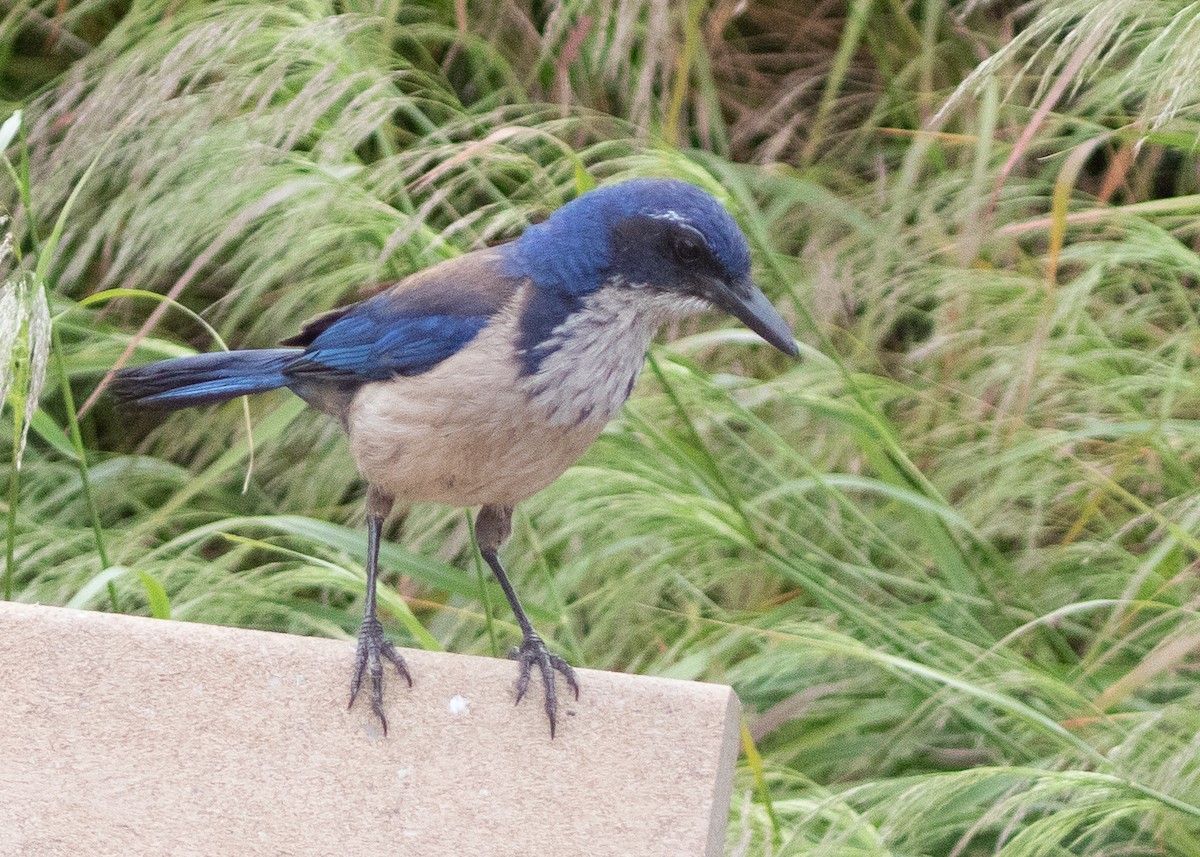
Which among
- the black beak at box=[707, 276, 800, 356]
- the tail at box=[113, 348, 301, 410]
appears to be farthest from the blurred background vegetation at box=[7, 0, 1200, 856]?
the black beak at box=[707, 276, 800, 356]

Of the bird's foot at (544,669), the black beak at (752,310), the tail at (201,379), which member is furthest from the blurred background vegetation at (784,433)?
the black beak at (752,310)

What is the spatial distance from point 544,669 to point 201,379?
703 millimetres

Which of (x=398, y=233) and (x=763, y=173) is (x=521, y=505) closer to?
(x=398, y=233)

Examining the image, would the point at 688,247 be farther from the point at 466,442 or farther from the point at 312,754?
the point at 312,754

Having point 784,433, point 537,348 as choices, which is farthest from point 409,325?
point 784,433

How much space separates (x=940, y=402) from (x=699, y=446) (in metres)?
0.61

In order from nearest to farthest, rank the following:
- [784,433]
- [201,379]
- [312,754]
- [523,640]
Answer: [312,754] < [523,640] < [201,379] < [784,433]

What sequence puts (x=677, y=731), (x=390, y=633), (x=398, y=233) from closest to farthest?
(x=677, y=731)
(x=398, y=233)
(x=390, y=633)

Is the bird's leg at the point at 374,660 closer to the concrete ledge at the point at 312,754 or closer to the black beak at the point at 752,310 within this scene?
the concrete ledge at the point at 312,754

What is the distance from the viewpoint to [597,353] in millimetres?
2092

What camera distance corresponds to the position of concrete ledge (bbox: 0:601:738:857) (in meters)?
1.95

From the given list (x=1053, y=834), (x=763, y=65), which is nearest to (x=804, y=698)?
(x=1053, y=834)

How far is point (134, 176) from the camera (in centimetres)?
294

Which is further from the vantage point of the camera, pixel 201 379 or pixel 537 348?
pixel 201 379
